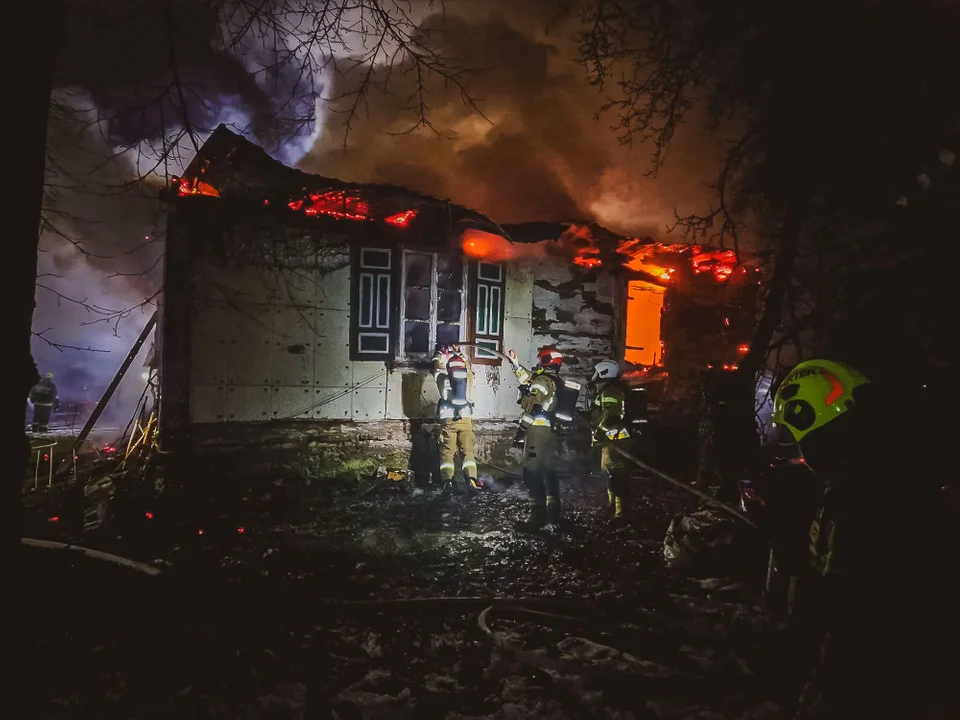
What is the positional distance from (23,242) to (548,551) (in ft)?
19.2

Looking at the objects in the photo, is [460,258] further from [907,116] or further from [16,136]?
[16,136]

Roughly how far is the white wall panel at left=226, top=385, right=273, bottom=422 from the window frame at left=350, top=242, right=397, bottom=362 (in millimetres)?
1571

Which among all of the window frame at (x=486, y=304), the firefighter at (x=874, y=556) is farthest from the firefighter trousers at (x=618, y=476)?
the firefighter at (x=874, y=556)

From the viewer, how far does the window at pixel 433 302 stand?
9.64 m

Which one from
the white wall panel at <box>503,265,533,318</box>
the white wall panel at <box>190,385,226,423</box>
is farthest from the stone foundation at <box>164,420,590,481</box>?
the white wall panel at <box>503,265,533,318</box>

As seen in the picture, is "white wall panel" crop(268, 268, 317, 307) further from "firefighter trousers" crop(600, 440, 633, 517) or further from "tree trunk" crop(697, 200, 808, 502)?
"tree trunk" crop(697, 200, 808, 502)

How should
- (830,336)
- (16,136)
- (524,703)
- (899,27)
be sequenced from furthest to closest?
(830,336) < (899,27) < (524,703) < (16,136)

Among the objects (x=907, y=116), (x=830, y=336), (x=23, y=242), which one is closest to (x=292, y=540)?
(x=23, y=242)

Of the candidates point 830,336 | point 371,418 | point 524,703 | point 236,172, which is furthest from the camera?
point 371,418

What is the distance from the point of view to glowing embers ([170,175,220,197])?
24.9 feet

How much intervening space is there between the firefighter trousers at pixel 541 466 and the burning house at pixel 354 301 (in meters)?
2.67

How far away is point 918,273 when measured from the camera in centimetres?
502

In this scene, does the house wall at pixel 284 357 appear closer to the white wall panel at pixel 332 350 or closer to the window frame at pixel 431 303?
the white wall panel at pixel 332 350

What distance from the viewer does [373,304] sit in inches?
361
